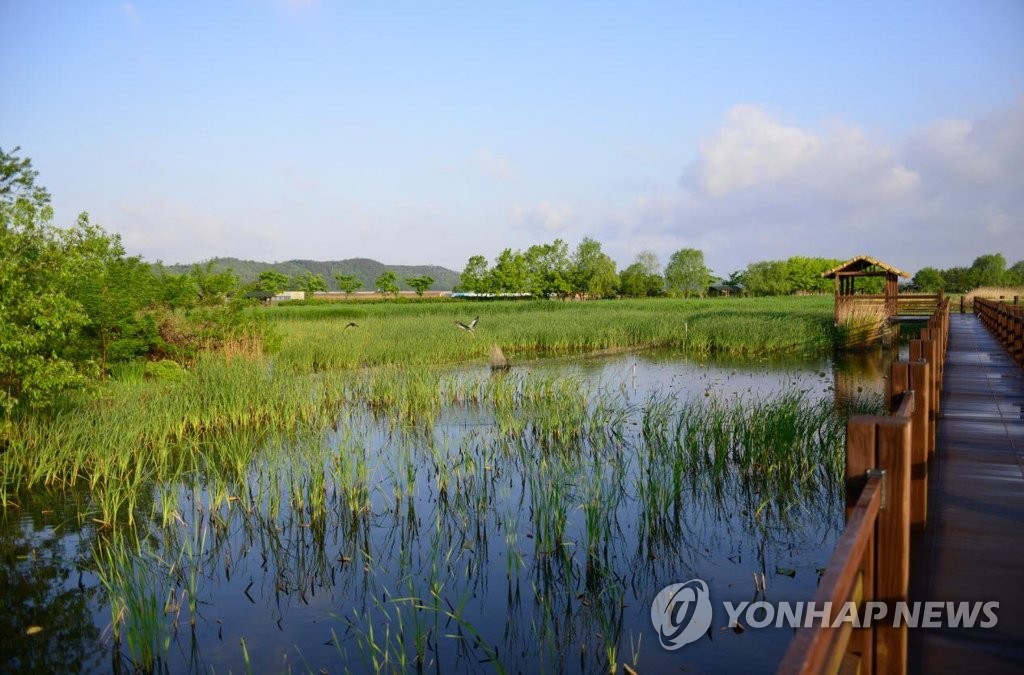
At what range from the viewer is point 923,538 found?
3680 millimetres

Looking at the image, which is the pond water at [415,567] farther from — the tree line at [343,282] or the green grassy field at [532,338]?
the tree line at [343,282]

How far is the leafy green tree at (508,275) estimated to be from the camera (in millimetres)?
86562

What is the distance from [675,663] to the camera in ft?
14.3

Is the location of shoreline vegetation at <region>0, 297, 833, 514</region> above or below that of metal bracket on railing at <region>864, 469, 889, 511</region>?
below

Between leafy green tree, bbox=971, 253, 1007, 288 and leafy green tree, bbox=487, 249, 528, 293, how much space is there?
170 ft

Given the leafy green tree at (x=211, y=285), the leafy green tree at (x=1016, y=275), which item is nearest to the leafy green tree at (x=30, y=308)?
the leafy green tree at (x=211, y=285)

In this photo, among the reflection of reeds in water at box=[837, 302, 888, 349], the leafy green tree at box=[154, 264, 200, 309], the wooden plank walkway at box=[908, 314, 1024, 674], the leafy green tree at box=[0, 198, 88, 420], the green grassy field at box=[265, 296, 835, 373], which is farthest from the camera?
the reflection of reeds in water at box=[837, 302, 888, 349]

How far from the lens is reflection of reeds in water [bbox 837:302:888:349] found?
2264 centimetres

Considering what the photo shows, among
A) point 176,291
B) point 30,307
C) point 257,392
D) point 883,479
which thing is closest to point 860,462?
point 883,479

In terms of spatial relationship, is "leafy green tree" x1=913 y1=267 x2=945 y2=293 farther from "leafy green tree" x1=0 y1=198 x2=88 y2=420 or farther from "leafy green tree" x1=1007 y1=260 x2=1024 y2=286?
"leafy green tree" x1=0 y1=198 x2=88 y2=420

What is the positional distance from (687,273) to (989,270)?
3895 cm

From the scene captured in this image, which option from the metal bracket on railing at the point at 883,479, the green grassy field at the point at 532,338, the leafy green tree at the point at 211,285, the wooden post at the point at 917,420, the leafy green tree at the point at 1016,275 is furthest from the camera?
the leafy green tree at the point at 1016,275

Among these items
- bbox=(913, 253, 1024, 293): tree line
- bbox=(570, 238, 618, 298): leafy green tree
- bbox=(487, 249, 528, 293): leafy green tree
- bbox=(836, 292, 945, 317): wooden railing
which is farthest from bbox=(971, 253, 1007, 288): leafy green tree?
bbox=(836, 292, 945, 317): wooden railing

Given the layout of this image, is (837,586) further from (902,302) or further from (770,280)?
(770,280)
